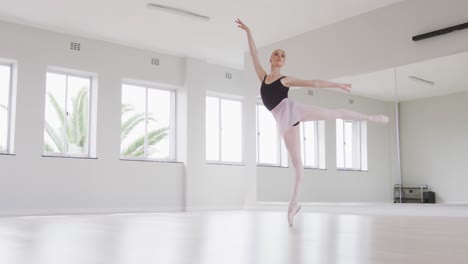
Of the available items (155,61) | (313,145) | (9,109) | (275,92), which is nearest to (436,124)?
(313,145)

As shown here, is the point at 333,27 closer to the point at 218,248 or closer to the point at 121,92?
the point at 121,92

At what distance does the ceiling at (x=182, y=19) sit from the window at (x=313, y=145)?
1.77 metres

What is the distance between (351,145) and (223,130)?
3.61 metres

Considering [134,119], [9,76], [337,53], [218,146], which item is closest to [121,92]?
[134,119]

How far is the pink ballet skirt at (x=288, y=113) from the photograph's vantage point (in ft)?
13.5

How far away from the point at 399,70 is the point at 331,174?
2257mm

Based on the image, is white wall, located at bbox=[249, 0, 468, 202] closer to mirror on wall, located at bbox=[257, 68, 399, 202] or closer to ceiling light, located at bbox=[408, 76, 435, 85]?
mirror on wall, located at bbox=[257, 68, 399, 202]

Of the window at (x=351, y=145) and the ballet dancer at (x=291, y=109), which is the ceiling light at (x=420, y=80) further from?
the ballet dancer at (x=291, y=109)

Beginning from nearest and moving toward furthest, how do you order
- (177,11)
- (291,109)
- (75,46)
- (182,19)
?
(291,109) → (177,11) → (182,19) → (75,46)

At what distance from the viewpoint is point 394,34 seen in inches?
300

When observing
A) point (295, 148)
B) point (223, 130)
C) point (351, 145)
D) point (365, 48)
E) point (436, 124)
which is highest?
point (365, 48)

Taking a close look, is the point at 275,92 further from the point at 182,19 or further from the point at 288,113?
the point at 182,19

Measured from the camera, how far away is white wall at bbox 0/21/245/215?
8.34 metres

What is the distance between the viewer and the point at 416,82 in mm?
Result: 7688
